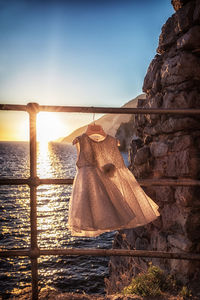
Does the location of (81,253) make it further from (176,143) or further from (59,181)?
(176,143)

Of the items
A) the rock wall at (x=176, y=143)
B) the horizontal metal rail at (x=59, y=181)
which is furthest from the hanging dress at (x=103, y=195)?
the rock wall at (x=176, y=143)

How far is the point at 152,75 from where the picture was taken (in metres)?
7.52

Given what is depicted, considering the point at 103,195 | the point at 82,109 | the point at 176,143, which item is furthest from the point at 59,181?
the point at 176,143

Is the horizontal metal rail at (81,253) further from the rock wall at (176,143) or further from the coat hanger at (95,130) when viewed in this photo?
the rock wall at (176,143)

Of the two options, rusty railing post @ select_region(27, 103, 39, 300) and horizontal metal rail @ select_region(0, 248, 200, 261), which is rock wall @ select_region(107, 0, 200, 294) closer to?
horizontal metal rail @ select_region(0, 248, 200, 261)

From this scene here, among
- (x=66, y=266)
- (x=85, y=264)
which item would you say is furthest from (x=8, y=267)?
(x=85, y=264)

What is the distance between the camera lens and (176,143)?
626 cm

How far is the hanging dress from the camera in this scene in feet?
5.33

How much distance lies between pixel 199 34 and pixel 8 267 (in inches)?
574

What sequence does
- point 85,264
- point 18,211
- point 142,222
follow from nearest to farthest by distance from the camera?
point 142,222 → point 85,264 → point 18,211

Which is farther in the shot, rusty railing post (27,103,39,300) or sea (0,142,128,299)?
sea (0,142,128,299)

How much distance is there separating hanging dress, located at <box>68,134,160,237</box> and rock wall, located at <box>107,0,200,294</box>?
389cm

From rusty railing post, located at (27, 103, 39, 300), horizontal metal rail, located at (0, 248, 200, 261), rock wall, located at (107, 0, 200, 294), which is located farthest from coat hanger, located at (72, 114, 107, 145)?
rock wall, located at (107, 0, 200, 294)

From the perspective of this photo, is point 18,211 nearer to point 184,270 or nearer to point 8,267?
point 8,267
